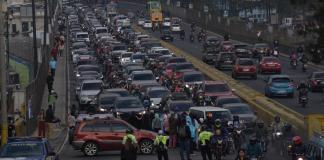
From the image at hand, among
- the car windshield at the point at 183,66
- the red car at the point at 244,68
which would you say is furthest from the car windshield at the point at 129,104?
the red car at the point at 244,68

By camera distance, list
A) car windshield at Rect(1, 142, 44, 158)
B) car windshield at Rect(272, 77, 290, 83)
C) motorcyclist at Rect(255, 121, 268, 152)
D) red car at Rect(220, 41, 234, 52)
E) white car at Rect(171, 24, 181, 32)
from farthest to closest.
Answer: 1. white car at Rect(171, 24, 181, 32)
2. red car at Rect(220, 41, 234, 52)
3. car windshield at Rect(272, 77, 290, 83)
4. motorcyclist at Rect(255, 121, 268, 152)
5. car windshield at Rect(1, 142, 44, 158)

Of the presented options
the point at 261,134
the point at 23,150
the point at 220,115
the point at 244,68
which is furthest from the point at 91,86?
the point at 23,150

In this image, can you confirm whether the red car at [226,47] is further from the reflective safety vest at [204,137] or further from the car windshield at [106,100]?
the reflective safety vest at [204,137]

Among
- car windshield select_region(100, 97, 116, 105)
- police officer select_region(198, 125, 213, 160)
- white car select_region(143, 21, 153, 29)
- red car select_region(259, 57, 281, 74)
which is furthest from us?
white car select_region(143, 21, 153, 29)

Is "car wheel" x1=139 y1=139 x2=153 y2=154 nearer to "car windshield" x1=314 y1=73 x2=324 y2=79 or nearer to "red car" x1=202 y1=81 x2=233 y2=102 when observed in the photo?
"red car" x1=202 y1=81 x2=233 y2=102

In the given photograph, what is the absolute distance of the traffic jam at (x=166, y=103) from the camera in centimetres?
3434

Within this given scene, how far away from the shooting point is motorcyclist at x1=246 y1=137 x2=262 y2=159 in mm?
28938

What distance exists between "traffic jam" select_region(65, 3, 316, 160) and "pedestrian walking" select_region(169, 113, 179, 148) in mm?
33

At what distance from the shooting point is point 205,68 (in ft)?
235

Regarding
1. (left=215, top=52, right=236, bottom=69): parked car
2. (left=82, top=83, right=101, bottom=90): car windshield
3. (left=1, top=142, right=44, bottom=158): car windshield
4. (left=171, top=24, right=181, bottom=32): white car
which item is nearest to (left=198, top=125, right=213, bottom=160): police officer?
(left=1, top=142, right=44, bottom=158): car windshield

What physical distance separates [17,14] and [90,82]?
6575 cm

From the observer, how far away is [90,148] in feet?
118

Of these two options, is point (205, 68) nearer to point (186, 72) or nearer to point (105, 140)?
point (186, 72)

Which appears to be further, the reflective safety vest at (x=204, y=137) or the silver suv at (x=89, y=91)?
the silver suv at (x=89, y=91)
